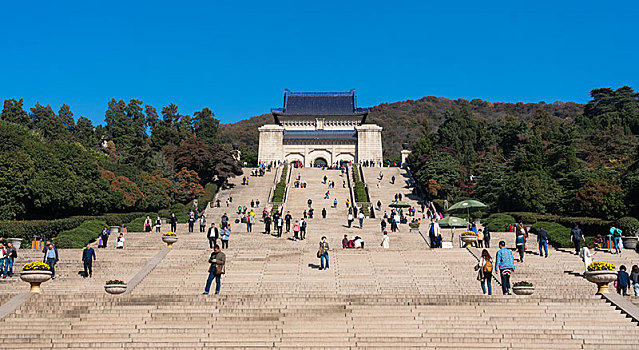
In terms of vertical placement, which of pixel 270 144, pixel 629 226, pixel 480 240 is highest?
pixel 270 144

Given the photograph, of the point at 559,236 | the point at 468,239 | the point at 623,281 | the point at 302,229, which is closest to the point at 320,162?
the point at 302,229

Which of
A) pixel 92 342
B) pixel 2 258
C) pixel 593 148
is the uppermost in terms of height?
pixel 593 148

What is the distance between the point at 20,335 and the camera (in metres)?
12.1

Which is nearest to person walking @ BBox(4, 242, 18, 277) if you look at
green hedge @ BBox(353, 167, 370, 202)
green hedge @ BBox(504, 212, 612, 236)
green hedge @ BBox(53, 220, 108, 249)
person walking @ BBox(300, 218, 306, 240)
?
green hedge @ BBox(53, 220, 108, 249)

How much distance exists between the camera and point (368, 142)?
219 feet

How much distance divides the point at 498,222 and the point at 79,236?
18179mm

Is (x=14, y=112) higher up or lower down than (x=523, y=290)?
higher up

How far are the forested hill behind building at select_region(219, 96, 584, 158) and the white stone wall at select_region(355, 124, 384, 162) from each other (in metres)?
21.7

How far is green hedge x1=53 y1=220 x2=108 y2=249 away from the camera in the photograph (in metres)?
23.0

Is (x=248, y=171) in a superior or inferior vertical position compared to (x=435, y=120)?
inferior

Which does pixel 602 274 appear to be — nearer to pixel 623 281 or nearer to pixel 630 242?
pixel 623 281

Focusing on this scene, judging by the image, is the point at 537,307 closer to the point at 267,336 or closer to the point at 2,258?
the point at 267,336

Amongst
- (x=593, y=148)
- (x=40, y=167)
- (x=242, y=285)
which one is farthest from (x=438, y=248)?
(x=593, y=148)

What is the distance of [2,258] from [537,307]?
44.9 feet
